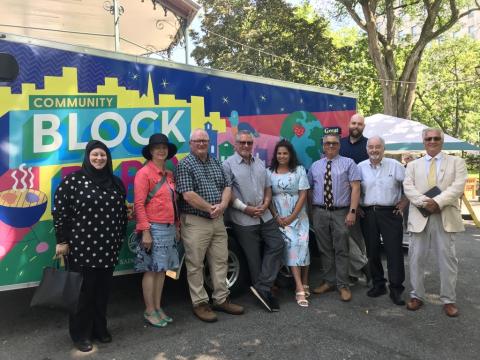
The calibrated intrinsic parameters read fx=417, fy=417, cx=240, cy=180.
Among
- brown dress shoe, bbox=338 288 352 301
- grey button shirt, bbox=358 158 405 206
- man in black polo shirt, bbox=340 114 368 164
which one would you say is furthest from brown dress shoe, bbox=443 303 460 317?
man in black polo shirt, bbox=340 114 368 164

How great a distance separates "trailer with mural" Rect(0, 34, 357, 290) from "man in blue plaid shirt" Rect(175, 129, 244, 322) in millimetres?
392

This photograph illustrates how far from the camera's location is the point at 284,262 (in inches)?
190

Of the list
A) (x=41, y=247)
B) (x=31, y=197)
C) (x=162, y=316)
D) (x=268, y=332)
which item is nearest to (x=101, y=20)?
(x=31, y=197)

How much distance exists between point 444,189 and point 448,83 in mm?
28605

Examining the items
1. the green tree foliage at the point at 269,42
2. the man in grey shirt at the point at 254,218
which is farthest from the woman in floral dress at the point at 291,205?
the green tree foliage at the point at 269,42

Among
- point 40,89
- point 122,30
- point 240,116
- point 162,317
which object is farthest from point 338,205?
point 122,30

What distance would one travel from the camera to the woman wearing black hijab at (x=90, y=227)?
339 centimetres

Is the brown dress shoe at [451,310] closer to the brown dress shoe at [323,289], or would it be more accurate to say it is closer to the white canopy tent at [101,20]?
the brown dress shoe at [323,289]

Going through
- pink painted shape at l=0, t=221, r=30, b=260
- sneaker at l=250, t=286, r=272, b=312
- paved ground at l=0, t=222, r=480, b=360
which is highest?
pink painted shape at l=0, t=221, r=30, b=260

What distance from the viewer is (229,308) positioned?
440 cm

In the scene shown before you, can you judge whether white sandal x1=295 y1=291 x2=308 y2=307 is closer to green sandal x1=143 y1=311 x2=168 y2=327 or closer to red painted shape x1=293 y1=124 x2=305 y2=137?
green sandal x1=143 y1=311 x2=168 y2=327

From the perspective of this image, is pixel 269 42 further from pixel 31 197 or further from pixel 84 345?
pixel 84 345

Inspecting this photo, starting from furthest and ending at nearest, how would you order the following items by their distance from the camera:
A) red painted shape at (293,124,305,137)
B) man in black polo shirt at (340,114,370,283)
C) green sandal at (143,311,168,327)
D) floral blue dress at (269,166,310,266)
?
1. red painted shape at (293,124,305,137)
2. man in black polo shirt at (340,114,370,283)
3. floral blue dress at (269,166,310,266)
4. green sandal at (143,311,168,327)

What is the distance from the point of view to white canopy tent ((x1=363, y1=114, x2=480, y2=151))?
35.6 feet
